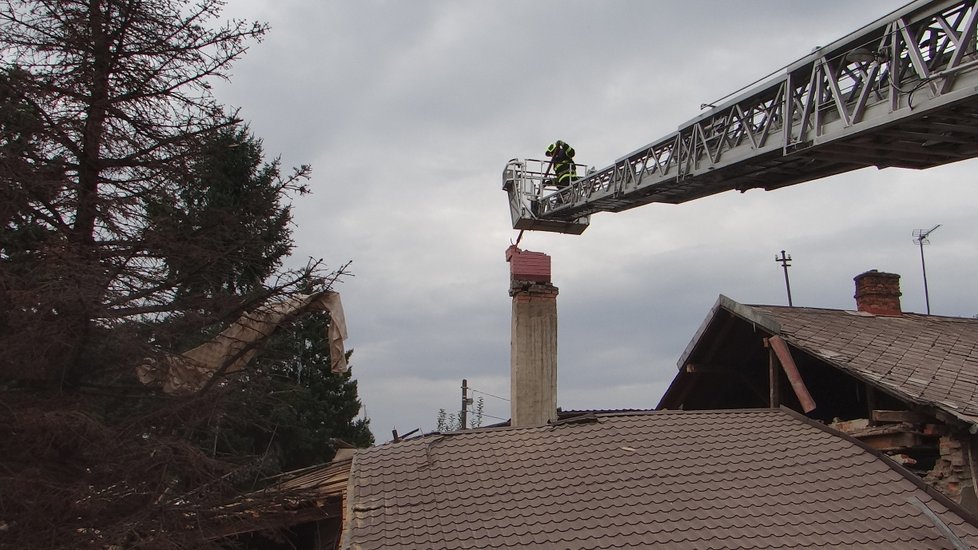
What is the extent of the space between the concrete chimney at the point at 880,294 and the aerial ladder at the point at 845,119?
4073 millimetres

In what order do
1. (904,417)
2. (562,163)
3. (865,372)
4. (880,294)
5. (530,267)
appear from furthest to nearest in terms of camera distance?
(562,163)
(880,294)
(530,267)
(865,372)
(904,417)

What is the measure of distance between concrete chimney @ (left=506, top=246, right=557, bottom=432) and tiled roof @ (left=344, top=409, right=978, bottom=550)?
171 cm

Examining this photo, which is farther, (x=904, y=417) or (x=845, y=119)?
(x=904, y=417)

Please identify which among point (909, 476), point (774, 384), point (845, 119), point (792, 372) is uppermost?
point (845, 119)

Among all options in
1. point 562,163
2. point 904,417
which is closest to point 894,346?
point 904,417

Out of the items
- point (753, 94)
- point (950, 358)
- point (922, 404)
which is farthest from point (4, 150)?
point (950, 358)

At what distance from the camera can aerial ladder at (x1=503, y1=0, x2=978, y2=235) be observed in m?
7.02

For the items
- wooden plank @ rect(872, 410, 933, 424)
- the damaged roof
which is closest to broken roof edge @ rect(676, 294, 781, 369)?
the damaged roof

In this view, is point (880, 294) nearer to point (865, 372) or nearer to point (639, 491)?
point (865, 372)

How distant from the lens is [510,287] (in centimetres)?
1225

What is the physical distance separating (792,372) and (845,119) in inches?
151

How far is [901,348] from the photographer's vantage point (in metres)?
10.8

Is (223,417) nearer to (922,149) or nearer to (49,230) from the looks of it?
(49,230)

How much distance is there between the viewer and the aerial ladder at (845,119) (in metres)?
7.02
